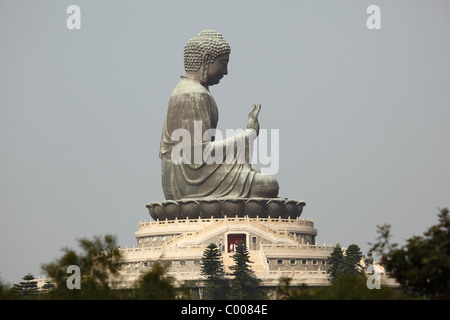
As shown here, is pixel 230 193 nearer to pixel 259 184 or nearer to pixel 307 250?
pixel 259 184

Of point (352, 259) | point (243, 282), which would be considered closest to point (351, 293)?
point (243, 282)

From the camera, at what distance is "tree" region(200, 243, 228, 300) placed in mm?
43438

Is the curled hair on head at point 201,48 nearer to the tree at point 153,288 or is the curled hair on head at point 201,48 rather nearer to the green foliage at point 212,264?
the green foliage at point 212,264

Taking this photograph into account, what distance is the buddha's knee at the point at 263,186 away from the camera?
52.3m

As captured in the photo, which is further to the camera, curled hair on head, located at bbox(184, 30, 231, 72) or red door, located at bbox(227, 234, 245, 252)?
curled hair on head, located at bbox(184, 30, 231, 72)

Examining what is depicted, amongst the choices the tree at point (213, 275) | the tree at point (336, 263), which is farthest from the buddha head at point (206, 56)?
the tree at point (213, 275)

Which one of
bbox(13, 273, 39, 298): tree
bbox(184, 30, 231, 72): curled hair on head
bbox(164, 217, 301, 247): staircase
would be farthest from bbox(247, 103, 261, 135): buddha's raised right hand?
bbox(13, 273, 39, 298): tree

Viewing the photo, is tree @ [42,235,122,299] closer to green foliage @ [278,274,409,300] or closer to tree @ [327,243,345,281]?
→ green foliage @ [278,274,409,300]

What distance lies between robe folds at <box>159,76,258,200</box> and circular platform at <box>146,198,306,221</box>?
2.63 ft

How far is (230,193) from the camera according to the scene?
52438 millimetres

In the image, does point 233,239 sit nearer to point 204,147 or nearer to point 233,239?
point 233,239

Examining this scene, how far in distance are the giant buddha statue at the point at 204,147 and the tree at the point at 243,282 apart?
8.30m

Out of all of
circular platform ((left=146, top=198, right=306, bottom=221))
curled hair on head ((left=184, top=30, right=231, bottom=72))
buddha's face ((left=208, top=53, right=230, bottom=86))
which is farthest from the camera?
buddha's face ((left=208, top=53, right=230, bottom=86))
